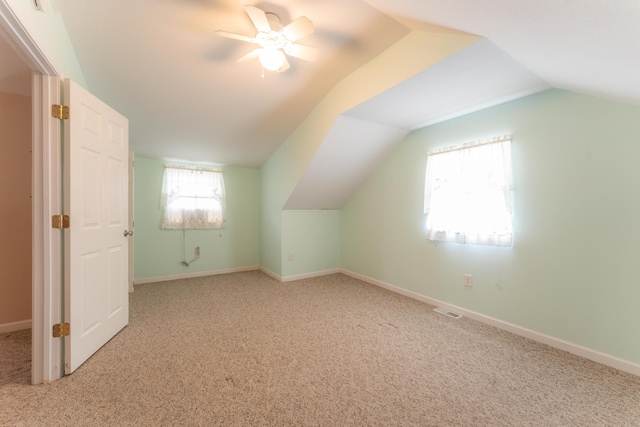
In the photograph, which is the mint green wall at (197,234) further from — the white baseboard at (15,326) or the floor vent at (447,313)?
the floor vent at (447,313)

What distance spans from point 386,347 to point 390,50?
2.52 metres

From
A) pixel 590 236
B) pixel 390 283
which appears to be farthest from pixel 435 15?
pixel 390 283

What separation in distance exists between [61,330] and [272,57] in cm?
242

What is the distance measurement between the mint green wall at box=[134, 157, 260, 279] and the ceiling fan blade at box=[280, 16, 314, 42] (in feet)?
10.5

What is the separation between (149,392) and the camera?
1.56m

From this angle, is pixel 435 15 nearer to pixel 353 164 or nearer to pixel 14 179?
pixel 353 164

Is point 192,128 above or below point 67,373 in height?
above

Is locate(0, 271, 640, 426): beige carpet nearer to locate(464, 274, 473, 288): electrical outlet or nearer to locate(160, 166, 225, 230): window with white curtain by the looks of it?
locate(464, 274, 473, 288): electrical outlet

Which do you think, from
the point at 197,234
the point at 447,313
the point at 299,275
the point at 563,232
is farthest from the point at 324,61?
the point at 197,234

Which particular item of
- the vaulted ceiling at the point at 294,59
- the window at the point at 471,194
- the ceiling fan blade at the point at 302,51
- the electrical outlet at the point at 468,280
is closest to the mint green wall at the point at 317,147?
the vaulted ceiling at the point at 294,59

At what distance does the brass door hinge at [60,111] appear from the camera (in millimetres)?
1658

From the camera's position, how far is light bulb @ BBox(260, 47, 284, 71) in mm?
1889

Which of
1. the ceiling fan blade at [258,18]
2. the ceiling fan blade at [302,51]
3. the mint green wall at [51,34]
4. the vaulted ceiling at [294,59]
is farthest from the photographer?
the ceiling fan blade at [302,51]

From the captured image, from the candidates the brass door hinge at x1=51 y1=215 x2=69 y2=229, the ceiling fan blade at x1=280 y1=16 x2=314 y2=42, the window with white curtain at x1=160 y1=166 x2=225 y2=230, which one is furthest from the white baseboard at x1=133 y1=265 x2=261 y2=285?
the ceiling fan blade at x1=280 y1=16 x2=314 y2=42
